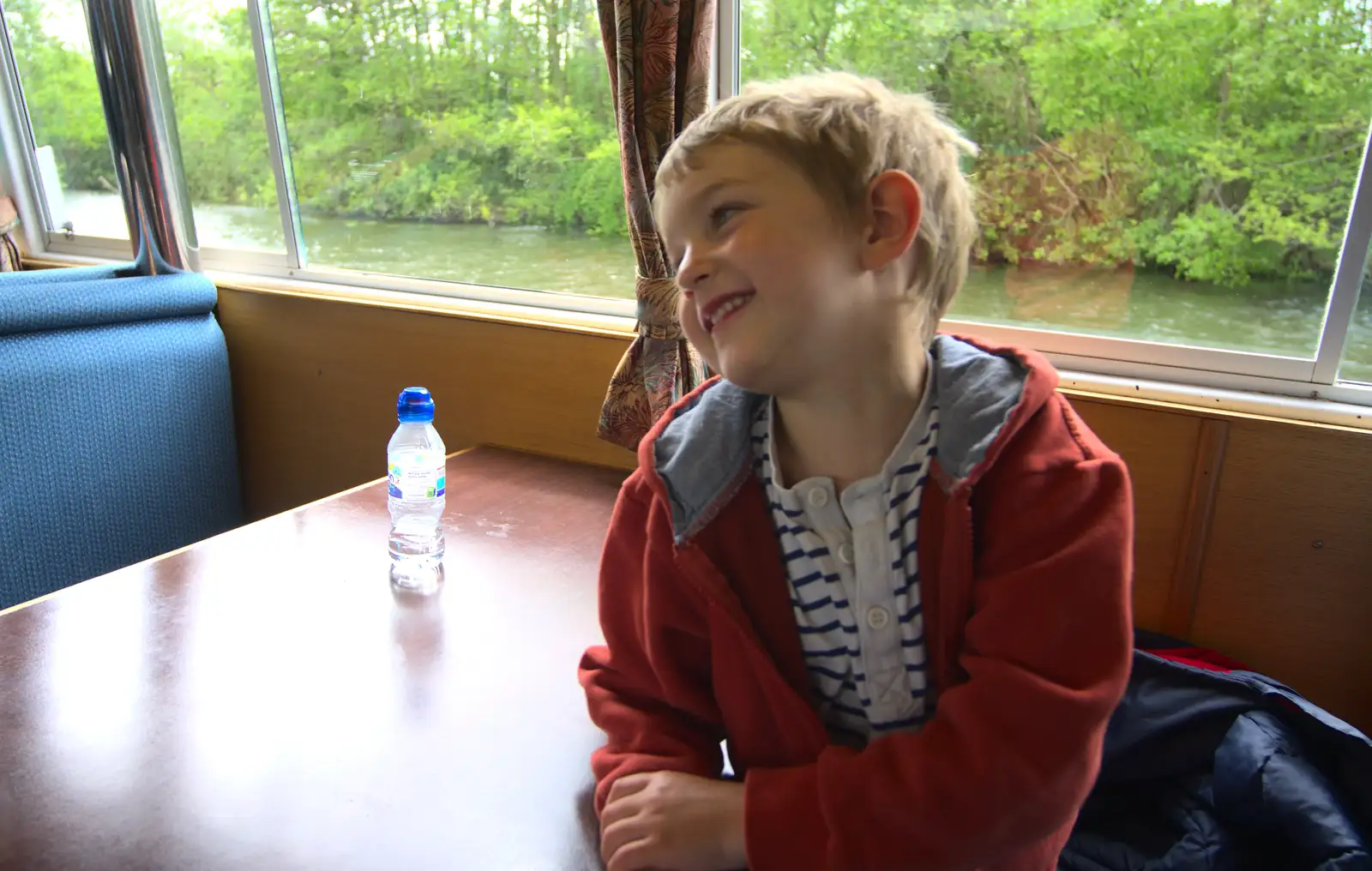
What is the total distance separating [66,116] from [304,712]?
2.58 meters

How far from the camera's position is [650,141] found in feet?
5.00

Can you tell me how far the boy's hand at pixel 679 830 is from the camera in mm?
680

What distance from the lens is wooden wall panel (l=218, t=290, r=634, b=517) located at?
5.86 ft

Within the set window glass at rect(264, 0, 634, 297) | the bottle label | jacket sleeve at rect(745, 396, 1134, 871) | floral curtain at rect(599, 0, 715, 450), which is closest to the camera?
jacket sleeve at rect(745, 396, 1134, 871)

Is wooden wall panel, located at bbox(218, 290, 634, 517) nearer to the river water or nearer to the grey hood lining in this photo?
the river water

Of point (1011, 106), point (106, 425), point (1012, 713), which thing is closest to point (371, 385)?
point (106, 425)

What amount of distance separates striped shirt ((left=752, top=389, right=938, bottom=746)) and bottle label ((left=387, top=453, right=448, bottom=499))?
27.6 inches

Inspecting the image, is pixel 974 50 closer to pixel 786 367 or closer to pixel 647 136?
pixel 647 136

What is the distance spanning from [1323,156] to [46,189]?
3.14m

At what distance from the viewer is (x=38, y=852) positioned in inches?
27.1

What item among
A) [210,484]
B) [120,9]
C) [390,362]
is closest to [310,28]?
[120,9]

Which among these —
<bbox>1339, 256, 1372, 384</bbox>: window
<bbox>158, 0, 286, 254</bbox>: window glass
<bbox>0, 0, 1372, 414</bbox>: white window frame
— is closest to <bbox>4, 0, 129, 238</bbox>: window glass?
<bbox>158, 0, 286, 254</bbox>: window glass

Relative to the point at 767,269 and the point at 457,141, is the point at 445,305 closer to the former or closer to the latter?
the point at 457,141

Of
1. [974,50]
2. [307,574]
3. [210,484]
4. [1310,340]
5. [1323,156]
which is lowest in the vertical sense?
[210,484]
